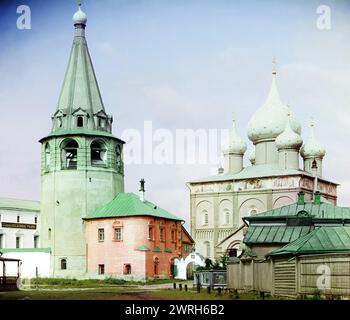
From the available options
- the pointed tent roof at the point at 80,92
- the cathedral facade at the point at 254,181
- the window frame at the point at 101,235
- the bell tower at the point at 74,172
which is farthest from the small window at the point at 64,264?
the cathedral facade at the point at 254,181

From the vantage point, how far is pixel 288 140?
31.6 m

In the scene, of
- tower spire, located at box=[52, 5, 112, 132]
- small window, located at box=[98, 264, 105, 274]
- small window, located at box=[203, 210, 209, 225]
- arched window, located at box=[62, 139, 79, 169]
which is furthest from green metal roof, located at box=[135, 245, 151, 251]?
small window, located at box=[203, 210, 209, 225]

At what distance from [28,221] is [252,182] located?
1501 centimetres

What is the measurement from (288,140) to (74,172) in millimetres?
9092

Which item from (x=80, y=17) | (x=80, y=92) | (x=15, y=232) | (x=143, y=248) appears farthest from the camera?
(x=15, y=232)

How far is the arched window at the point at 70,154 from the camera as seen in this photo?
28484 millimetres

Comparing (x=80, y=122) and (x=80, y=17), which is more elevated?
(x=80, y=122)

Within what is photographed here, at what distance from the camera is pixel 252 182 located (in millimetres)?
31438

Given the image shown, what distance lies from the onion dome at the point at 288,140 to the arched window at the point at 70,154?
27.6 ft

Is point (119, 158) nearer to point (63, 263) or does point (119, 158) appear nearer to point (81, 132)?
point (81, 132)

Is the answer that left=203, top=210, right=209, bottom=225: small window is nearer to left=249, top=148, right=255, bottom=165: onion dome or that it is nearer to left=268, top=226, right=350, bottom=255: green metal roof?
left=249, top=148, right=255, bottom=165: onion dome

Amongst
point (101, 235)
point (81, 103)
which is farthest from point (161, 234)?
point (81, 103)
